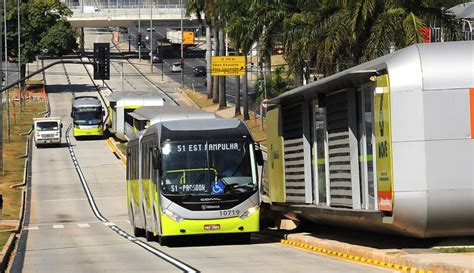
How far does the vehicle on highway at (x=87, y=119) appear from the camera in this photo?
3455 inches

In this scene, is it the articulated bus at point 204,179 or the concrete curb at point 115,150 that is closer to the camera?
the articulated bus at point 204,179

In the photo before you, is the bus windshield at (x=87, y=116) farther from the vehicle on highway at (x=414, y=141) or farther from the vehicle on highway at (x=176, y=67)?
the vehicle on highway at (x=414, y=141)

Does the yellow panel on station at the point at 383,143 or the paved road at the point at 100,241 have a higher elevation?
the yellow panel on station at the point at 383,143

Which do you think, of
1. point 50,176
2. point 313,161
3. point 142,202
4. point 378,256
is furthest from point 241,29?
point 378,256

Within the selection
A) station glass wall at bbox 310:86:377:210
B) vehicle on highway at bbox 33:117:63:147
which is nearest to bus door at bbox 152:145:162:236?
station glass wall at bbox 310:86:377:210

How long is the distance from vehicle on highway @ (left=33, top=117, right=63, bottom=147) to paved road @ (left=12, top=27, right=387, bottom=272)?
2.87ft

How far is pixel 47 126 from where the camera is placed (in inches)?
3265

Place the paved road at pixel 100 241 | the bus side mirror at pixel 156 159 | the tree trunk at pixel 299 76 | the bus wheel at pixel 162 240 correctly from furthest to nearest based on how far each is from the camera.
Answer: the tree trunk at pixel 299 76
the bus wheel at pixel 162 240
the bus side mirror at pixel 156 159
the paved road at pixel 100 241

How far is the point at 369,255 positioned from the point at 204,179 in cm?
806

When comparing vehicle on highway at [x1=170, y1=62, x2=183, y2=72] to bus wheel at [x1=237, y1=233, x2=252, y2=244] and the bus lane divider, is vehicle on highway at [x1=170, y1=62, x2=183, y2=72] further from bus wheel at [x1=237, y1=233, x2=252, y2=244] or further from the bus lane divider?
bus wheel at [x1=237, y1=233, x2=252, y2=244]

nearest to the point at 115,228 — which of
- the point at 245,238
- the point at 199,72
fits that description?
the point at 245,238

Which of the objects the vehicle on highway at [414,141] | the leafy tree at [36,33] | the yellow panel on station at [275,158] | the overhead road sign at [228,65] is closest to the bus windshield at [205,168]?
the yellow panel on station at [275,158]

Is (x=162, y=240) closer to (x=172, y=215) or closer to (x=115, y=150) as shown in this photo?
(x=172, y=215)

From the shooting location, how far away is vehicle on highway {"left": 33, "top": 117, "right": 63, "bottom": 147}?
82.6m
